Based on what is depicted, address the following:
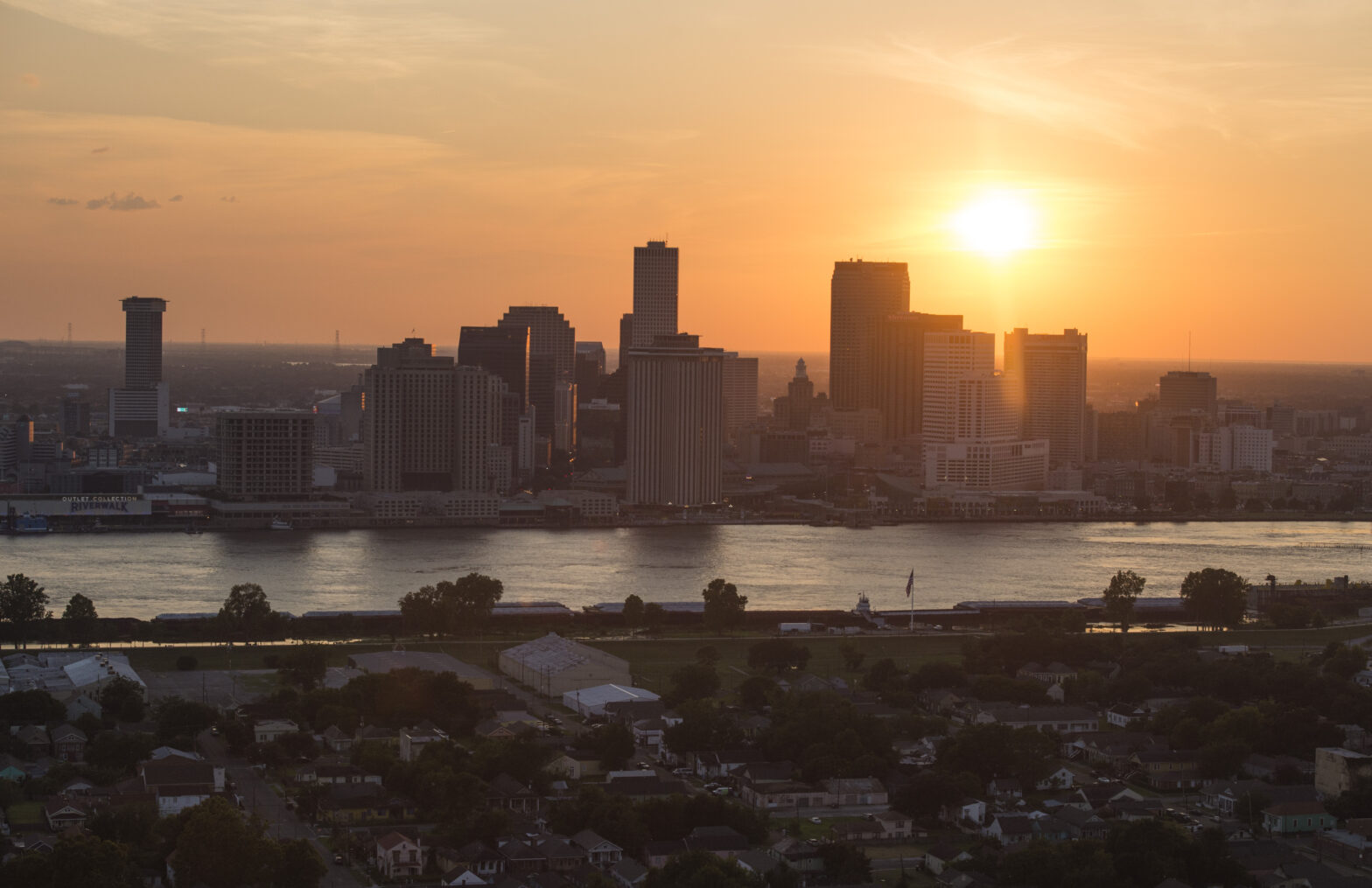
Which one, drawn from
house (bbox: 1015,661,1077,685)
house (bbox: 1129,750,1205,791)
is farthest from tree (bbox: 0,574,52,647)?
house (bbox: 1129,750,1205,791)

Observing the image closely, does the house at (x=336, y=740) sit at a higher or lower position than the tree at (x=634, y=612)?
lower

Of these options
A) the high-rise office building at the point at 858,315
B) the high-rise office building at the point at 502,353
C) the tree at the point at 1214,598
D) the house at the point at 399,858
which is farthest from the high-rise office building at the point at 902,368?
the house at the point at 399,858

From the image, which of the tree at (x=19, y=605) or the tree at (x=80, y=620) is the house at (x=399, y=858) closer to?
the tree at (x=80, y=620)

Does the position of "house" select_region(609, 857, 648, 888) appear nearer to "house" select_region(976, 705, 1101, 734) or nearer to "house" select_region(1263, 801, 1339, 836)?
"house" select_region(1263, 801, 1339, 836)

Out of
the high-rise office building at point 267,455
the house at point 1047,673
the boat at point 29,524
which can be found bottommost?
the house at point 1047,673

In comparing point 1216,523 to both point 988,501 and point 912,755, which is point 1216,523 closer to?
point 988,501

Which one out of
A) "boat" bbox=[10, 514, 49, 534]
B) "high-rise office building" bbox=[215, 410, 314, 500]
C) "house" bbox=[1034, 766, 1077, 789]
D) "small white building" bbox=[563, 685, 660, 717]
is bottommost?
"house" bbox=[1034, 766, 1077, 789]

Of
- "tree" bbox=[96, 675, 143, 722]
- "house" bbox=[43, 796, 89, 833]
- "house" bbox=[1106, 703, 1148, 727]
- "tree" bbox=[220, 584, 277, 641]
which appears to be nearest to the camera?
"house" bbox=[43, 796, 89, 833]
